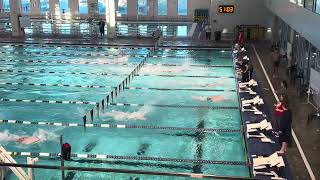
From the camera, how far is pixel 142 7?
37312mm

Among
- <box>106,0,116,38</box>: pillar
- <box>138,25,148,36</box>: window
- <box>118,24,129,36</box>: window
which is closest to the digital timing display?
<box>138,25,148,36</box>: window

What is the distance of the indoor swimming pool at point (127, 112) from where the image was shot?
32.3 ft

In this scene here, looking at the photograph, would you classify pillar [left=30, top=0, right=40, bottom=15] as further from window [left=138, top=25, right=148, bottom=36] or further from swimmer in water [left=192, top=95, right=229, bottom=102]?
swimmer in water [left=192, top=95, right=229, bottom=102]

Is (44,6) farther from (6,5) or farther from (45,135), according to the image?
(45,135)

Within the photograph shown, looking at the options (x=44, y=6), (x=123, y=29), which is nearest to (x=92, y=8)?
(x=44, y=6)

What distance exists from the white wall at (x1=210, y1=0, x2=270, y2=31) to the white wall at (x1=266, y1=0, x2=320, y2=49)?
17.3 feet

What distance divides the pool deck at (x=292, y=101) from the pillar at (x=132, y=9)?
11.0 m

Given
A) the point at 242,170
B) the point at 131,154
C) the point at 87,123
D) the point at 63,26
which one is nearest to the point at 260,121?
the point at 242,170

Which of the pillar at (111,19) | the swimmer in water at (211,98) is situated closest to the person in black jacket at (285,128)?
the swimmer in water at (211,98)

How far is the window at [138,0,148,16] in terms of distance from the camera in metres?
37.2

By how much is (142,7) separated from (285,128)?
29.7m

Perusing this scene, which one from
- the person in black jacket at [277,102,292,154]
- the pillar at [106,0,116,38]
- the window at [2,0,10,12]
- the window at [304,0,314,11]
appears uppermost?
the window at [2,0,10,12]

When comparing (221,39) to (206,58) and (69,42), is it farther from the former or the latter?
(69,42)

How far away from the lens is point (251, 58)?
20781 mm
